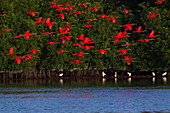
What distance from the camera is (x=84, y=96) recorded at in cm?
4906

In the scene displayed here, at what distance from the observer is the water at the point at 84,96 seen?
1639 inches

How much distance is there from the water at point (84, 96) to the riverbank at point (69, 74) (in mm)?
3937

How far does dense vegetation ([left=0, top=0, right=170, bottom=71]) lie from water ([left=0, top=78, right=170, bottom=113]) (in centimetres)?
478

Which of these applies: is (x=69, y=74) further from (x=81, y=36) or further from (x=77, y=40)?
(x=81, y=36)

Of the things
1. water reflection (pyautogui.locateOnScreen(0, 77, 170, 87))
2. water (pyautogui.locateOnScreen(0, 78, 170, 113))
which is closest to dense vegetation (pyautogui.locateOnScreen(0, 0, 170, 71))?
water reflection (pyautogui.locateOnScreen(0, 77, 170, 87))

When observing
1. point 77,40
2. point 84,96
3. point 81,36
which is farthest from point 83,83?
point 84,96

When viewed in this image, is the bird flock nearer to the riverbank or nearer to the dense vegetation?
the dense vegetation

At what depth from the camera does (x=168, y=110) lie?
39906mm

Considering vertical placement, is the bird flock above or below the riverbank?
above

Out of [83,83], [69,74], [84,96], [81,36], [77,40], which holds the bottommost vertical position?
[84,96]

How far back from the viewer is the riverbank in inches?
2680

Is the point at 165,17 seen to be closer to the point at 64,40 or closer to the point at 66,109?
the point at 64,40

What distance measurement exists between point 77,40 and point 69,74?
11.9ft

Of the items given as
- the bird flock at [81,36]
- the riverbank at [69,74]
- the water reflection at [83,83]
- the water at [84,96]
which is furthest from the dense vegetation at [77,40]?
the water at [84,96]
